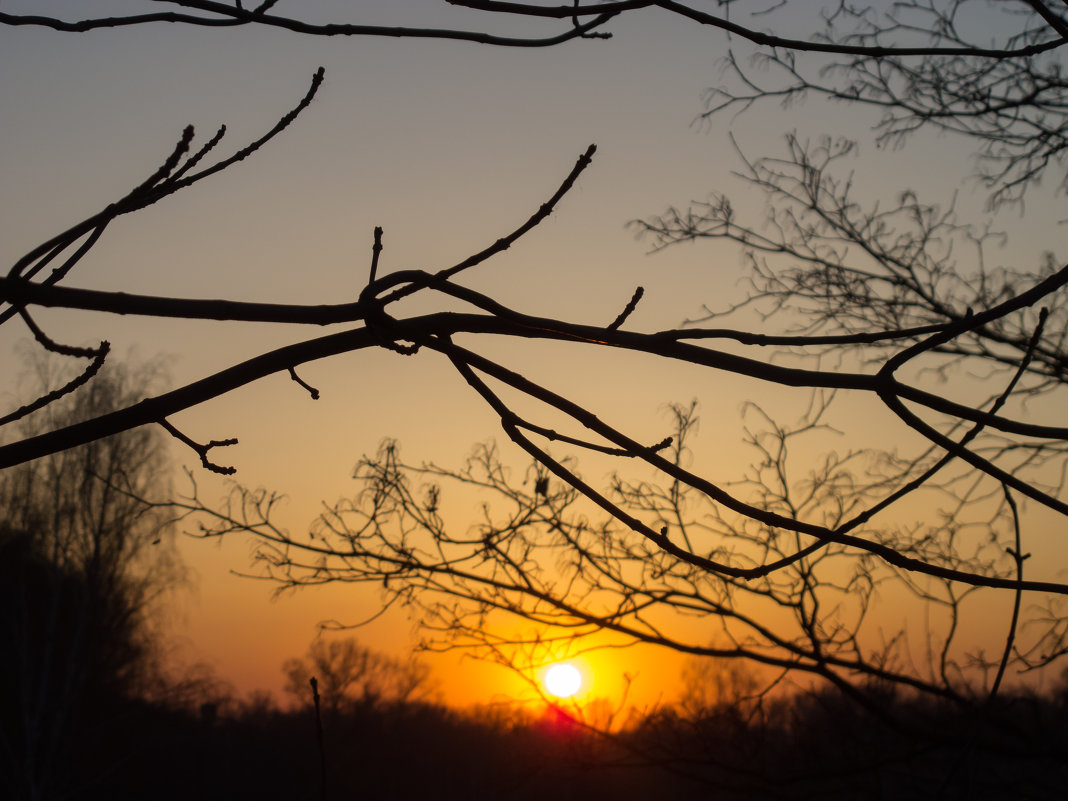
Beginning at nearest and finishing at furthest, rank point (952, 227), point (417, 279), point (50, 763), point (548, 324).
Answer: point (548, 324), point (417, 279), point (952, 227), point (50, 763)

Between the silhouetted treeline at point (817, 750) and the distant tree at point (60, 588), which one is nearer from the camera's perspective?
the silhouetted treeline at point (817, 750)

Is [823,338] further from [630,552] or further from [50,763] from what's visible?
[50,763]

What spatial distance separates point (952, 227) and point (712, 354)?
365 centimetres

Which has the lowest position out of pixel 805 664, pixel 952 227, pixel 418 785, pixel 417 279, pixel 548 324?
pixel 418 785

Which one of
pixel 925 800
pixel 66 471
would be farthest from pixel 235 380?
pixel 66 471

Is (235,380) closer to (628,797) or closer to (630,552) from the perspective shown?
(630,552)

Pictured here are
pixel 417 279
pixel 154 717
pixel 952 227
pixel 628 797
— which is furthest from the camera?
pixel 154 717

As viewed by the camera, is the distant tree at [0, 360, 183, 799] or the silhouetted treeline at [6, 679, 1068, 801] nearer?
the silhouetted treeline at [6, 679, 1068, 801]

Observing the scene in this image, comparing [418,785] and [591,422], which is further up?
[591,422]

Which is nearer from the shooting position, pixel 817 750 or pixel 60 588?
pixel 817 750

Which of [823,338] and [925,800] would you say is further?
[925,800]

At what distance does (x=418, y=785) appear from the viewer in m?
25.1

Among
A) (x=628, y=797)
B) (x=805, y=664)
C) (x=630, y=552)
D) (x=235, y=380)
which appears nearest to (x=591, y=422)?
(x=235, y=380)

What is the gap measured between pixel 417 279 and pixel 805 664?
12.1 feet
